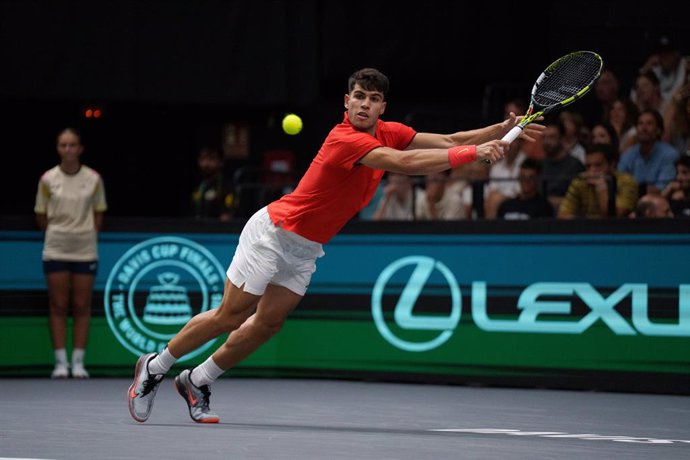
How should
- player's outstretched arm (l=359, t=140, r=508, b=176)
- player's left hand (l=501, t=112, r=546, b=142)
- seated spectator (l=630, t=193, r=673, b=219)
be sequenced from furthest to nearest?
seated spectator (l=630, t=193, r=673, b=219) → player's left hand (l=501, t=112, r=546, b=142) → player's outstretched arm (l=359, t=140, r=508, b=176)

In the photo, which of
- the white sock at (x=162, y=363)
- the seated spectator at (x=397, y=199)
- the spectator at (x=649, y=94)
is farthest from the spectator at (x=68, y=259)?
the spectator at (x=649, y=94)

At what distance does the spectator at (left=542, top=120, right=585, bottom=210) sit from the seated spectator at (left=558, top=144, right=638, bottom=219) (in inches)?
11.1

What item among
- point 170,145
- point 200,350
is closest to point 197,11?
point 170,145

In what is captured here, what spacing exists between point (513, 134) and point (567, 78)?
3.45 feet

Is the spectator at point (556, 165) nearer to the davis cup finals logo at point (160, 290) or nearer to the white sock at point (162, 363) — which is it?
the davis cup finals logo at point (160, 290)

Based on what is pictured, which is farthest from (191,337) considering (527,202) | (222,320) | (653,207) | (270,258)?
(653,207)

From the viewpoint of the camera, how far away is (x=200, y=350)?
11.4 metres

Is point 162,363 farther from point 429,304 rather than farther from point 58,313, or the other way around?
point 58,313

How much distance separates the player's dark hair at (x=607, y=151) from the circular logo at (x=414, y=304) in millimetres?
1610

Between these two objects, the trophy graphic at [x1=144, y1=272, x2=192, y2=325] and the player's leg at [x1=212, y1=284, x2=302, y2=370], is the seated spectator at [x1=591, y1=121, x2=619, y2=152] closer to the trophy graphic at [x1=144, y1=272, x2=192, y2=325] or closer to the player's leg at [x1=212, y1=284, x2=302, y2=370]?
the trophy graphic at [x1=144, y1=272, x2=192, y2=325]

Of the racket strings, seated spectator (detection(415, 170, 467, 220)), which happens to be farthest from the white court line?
seated spectator (detection(415, 170, 467, 220))

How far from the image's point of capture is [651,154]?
11.8 m

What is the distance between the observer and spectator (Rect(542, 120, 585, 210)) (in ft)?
39.0

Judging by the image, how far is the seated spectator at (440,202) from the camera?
12.0 metres
